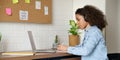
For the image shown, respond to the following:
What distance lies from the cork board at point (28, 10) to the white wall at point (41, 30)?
0.07 metres

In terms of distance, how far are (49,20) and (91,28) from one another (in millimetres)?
1018

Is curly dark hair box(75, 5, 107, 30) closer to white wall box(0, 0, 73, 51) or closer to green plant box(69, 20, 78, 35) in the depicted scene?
green plant box(69, 20, 78, 35)

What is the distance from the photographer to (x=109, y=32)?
3160mm

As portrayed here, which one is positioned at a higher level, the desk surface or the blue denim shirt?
the blue denim shirt

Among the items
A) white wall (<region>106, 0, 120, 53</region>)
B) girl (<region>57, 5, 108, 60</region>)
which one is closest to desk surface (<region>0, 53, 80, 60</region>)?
girl (<region>57, 5, 108, 60</region>)

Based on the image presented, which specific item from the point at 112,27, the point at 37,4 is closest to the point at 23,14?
the point at 37,4

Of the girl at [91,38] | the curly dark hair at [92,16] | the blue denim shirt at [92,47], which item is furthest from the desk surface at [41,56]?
the curly dark hair at [92,16]

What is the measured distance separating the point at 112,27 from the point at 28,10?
1.20m

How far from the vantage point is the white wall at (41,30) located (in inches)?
110

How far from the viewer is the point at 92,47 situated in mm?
2166

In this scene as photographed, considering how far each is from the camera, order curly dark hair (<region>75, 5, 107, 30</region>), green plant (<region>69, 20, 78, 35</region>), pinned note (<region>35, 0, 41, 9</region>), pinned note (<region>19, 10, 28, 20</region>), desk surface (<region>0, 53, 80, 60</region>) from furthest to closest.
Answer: green plant (<region>69, 20, 78, 35</region>), pinned note (<region>35, 0, 41, 9</region>), pinned note (<region>19, 10, 28, 20</region>), curly dark hair (<region>75, 5, 107, 30</region>), desk surface (<region>0, 53, 80, 60</region>)

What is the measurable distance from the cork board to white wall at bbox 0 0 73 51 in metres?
0.07

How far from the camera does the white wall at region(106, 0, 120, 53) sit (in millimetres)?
3134

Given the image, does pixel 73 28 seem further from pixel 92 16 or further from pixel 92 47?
pixel 92 47
